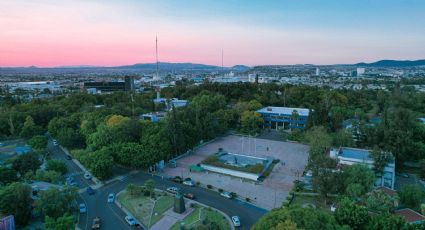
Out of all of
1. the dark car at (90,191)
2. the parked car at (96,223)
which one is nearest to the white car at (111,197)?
the dark car at (90,191)

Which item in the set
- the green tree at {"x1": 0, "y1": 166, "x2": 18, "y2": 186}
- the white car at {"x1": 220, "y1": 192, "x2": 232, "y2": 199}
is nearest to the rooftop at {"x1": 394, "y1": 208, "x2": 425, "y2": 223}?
the white car at {"x1": 220, "y1": 192, "x2": 232, "y2": 199}

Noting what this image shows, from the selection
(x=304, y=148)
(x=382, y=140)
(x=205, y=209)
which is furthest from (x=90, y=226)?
(x=382, y=140)

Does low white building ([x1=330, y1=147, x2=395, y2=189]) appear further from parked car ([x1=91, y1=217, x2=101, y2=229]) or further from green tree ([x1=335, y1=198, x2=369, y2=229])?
parked car ([x1=91, y1=217, x2=101, y2=229])

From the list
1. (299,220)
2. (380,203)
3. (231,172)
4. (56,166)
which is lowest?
(231,172)

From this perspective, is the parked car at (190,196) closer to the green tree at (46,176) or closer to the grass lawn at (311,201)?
the grass lawn at (311,201)

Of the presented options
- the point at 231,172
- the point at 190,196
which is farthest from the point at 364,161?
the point at 190,196

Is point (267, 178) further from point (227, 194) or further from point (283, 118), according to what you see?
point (283, 118)

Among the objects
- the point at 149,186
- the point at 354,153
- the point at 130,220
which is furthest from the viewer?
the point at 354,153

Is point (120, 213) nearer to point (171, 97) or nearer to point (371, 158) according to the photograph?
point (371, 158)
